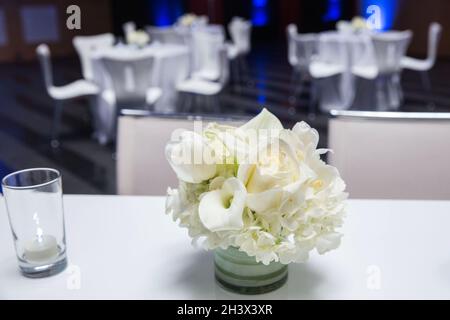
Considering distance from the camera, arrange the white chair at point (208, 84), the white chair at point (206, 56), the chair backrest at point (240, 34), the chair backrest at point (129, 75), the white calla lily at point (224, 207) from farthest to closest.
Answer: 1. the chair backrest at point (240, 34)
2. the white chair at point (206, 56)
3. the white chair at point (208, 84)
4. the chair backrest at point (129, 75)
5. the white calla lily at point (224, 207)

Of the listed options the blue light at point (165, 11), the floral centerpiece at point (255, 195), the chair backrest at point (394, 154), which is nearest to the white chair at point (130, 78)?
the chair backrest at point (394, 154)

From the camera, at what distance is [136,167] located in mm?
1573

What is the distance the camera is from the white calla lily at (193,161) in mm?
747

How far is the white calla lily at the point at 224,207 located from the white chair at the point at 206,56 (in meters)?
3.80

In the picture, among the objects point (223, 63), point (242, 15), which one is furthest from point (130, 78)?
point (242, 15)

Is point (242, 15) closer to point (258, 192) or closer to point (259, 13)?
point (259, 13)

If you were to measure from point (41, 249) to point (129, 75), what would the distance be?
2705mm

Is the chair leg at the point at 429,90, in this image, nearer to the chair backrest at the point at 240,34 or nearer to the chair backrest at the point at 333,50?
the chair backrest at the point at 333,50

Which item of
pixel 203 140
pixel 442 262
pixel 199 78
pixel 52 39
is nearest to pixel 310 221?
pixel 203 140

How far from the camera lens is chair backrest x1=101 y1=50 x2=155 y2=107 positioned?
345 centimetres

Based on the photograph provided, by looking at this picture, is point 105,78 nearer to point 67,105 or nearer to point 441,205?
point 67,105

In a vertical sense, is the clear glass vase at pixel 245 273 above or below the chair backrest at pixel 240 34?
below

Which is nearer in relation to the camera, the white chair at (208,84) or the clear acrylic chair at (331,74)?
the white chair at (208,84)

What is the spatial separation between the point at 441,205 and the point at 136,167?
2.84ft
